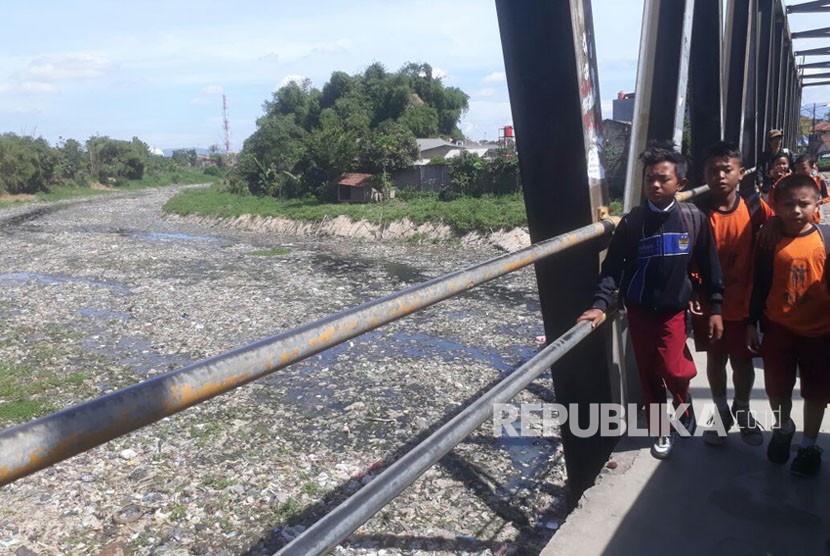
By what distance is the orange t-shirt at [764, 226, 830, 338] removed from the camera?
285 centimetres

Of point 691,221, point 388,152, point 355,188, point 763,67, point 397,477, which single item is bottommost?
point 397,477

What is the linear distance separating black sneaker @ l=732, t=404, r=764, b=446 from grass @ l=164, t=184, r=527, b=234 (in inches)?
653

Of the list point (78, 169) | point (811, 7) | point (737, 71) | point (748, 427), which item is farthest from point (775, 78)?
point (78, 169)

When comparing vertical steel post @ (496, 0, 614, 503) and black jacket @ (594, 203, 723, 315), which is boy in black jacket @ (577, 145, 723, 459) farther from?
vertical steel post @ (496, 0, 614, 503)

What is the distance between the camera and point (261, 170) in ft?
137

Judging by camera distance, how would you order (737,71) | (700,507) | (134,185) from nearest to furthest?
(700,507) → (737,71) → (134,185)

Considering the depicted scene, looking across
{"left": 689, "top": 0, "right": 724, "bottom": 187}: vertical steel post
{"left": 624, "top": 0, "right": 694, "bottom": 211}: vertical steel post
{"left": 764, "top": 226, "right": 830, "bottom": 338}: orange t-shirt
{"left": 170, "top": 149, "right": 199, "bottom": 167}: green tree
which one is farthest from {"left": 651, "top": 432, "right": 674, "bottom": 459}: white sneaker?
{"left": 170, "top": 149, "right": 199, "bottom": 167}: green tree

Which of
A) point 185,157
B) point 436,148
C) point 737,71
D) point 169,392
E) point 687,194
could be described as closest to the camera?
point 169,392

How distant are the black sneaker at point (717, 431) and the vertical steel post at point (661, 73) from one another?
110cm

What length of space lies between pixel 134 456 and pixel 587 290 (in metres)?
4.80

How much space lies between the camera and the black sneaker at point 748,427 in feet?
10.4

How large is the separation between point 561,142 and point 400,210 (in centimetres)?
2204

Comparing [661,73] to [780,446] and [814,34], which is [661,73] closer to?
[780,446]

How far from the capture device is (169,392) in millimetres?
991
